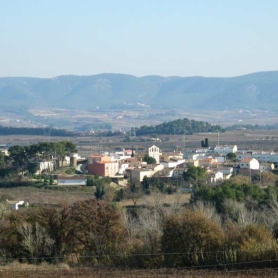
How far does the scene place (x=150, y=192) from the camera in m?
29.7

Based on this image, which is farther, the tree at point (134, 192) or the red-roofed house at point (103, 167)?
the red-roofed house at point (103, 167)

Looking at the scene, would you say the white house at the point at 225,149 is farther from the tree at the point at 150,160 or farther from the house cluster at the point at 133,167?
the tree at the point at 150,160

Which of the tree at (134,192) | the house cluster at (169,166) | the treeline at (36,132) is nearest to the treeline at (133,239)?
the tree at (134,192)

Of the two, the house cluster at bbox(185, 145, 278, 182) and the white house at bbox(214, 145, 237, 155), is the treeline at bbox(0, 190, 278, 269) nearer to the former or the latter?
the house cluster at bbox(185, 145, 278, 182)

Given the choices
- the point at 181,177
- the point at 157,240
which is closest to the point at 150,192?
the point at 181,177

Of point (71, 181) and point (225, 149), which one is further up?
point (225, 149)

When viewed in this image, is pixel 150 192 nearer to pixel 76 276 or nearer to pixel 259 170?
pixel 259 170

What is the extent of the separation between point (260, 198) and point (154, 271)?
1047cm

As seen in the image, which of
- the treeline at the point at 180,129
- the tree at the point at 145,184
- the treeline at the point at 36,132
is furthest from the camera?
the treeline at the point at 36,132

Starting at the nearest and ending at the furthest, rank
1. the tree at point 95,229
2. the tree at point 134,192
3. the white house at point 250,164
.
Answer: the tree at point 95,229, the tree at point 134,192, the white house at point 250,164

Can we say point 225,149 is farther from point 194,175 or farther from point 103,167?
point 194,175

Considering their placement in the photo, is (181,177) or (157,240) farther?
(181,177)

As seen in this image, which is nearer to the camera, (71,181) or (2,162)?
(71,181)

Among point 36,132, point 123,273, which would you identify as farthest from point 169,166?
point 36,132
